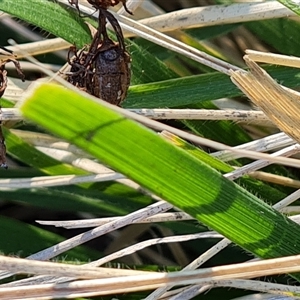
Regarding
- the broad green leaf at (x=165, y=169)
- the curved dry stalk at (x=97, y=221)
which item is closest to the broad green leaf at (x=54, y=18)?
the curved dry stalk at (x=97, y=221)

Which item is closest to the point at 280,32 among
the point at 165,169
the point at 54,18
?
the point at 54,18

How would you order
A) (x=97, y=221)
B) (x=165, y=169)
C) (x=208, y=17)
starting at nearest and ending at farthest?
(x=165, y=169), (x=97, y=221), (x=208, y=17)

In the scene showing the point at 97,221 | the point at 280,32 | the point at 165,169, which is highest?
the point at 280,32

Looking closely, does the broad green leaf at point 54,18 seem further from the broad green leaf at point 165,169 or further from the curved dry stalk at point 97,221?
the broad green leaf at point 165,169

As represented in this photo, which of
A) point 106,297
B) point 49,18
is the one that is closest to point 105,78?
point 49,18

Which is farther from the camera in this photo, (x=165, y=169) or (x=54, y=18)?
(x=54, y=18)

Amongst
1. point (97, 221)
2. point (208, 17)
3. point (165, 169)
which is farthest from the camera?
point (208, 17)

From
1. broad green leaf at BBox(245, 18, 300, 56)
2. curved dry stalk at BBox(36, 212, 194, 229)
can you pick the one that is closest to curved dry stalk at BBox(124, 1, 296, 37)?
broad green leaf at BBox(245, 18, 300, 56)

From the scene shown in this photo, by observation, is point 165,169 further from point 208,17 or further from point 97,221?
point 208,17

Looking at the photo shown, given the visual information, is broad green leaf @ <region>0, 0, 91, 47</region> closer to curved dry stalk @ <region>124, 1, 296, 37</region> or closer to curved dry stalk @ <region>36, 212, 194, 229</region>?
curved dry stalk @ <region>124, 1, 296, 37</region>
